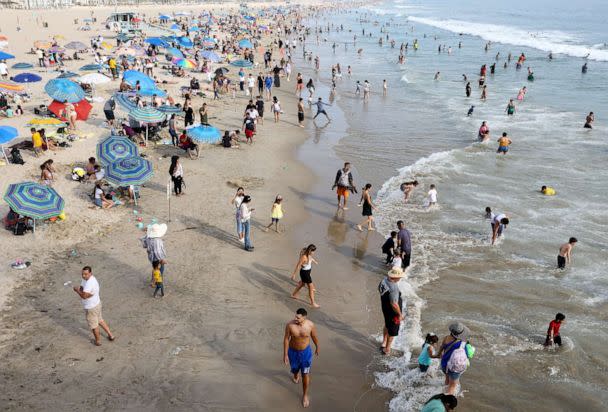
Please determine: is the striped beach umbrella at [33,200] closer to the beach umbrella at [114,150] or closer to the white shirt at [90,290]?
the beach umbrella at [114,150]

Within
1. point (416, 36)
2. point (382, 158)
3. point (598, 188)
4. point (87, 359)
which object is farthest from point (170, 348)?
point (416, 36)

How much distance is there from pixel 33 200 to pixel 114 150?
11.7 feet

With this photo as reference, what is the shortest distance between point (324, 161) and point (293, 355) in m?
12.3

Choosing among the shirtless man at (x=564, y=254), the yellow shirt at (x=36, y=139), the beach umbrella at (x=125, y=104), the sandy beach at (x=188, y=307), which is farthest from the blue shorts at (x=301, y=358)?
the yellow shirt at (x=36, y=139)

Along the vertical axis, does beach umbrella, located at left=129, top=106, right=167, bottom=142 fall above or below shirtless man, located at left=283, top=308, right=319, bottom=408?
above

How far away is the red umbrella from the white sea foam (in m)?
51.4

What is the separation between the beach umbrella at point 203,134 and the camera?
1602 cm

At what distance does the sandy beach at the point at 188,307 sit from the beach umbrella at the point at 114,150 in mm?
1341

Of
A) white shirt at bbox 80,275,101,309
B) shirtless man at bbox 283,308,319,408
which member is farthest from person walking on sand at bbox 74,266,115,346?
shirtless man at bbox 283,308,319,408

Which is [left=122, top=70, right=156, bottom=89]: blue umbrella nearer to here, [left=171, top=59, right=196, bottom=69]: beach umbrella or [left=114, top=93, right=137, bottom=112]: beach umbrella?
[left=114, top=93, right=137, bottom=112]: beach umbrella

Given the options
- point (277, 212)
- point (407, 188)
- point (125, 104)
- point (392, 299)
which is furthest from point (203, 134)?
point (392, 299)

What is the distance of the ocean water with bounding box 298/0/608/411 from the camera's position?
26.6ft

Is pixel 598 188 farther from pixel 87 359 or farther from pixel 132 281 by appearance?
pixel 87 359

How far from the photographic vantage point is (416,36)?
68.8m
